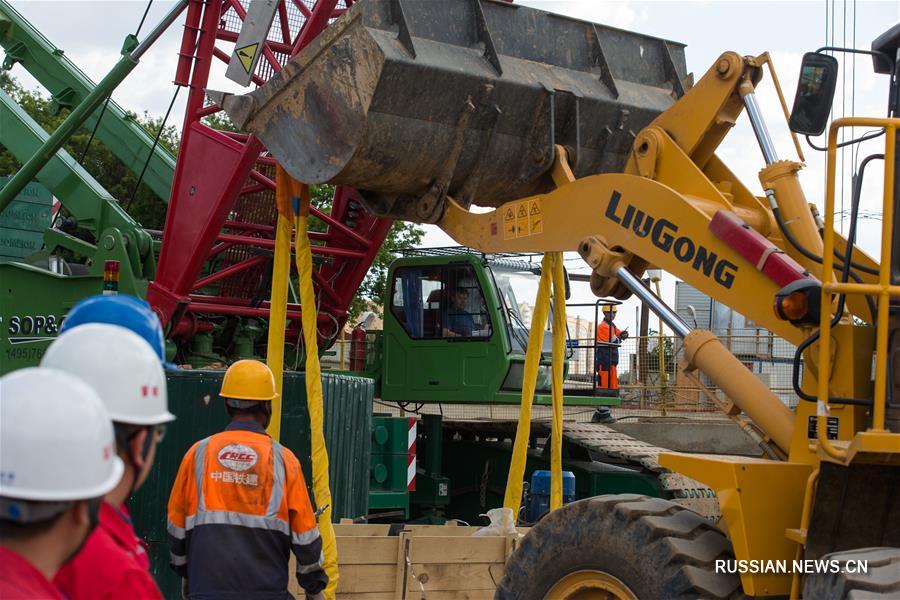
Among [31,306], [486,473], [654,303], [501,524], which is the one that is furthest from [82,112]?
[654,303]

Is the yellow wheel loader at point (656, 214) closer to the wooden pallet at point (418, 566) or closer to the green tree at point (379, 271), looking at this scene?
the wooden pallet at point (418, 566)

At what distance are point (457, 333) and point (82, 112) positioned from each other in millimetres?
4303

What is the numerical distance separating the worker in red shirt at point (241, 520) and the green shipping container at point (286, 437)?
2460 millimetres

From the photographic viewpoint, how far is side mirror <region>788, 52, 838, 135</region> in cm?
432

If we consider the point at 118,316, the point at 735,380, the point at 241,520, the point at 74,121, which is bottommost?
the point at 241,520

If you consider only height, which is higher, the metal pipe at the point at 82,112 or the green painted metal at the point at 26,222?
the metal pipe at the point at 82,112

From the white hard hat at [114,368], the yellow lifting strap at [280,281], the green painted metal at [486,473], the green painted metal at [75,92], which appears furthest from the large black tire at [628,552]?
the green painted metal at [75,92]

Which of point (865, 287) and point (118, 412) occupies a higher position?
point (865, 287)

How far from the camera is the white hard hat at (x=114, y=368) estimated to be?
7.20 feet

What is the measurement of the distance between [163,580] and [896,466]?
16.8 feet

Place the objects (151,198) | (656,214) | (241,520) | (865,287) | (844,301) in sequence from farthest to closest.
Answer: (151,198) → (656,214) → (241,520) → (844,301) → (865,287)

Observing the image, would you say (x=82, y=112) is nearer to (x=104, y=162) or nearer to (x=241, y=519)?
(x=241, y=519)

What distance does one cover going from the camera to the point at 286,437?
827 centimetres

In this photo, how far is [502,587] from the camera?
18.2 feet
